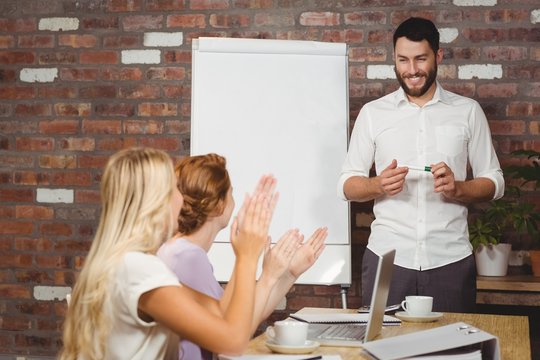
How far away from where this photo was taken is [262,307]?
185 cm

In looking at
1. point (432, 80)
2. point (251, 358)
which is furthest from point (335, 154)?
point (251, 358)

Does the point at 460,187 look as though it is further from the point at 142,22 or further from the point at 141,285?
the point at 142,22

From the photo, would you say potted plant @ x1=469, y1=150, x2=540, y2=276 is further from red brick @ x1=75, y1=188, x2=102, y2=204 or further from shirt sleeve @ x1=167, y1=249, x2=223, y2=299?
red brick @ x1=75, y1=188, x2=102, y2=204

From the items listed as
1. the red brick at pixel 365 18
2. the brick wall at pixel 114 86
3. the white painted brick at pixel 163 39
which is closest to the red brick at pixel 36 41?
the brick wall at pixel 114 86

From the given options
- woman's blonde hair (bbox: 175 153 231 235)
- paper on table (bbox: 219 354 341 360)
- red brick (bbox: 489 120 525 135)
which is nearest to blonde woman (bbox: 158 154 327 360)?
woman's blonde hair (bbox: 175 153 231 235)

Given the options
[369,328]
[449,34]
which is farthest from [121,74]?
[369,328]

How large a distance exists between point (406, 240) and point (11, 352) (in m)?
2.14

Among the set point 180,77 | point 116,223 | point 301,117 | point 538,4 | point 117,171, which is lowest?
point 116,223

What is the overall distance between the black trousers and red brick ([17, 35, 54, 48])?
2097mm

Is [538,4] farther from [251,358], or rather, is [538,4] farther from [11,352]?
[11,352]

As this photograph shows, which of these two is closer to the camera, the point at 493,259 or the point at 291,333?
the point at 291,333

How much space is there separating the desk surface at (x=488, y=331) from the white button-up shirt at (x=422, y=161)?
58 centimetres

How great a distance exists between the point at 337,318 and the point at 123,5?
2270 mm

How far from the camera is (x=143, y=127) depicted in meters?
3.81
